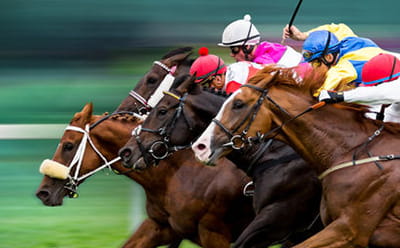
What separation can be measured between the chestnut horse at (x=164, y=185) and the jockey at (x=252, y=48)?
819 millimetres

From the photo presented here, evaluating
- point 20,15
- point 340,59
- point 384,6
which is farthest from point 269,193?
point 20,15

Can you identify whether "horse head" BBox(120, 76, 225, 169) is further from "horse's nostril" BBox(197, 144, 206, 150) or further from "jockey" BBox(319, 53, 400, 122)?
"jockey" BBox(319, 53, 400, 122)

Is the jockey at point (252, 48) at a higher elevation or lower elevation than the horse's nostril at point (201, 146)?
higher

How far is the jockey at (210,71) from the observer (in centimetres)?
671

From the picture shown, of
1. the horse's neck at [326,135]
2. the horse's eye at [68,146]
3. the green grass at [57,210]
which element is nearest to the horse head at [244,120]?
the horse's neck at [326,135]

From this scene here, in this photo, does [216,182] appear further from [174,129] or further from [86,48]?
[86,48]

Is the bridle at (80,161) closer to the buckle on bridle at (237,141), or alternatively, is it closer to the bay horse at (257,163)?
the bay horse at (257,163)

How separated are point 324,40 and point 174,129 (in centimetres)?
119

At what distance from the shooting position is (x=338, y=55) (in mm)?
6164

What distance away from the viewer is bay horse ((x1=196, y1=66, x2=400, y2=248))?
207 inches

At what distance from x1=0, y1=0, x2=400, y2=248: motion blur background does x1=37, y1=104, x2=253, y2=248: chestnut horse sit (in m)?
2.96

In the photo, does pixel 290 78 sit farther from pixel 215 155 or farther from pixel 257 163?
pixel 257 163

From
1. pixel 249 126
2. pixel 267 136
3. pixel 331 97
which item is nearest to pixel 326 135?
pixel 331 97

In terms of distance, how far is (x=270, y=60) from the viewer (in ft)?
21.8
